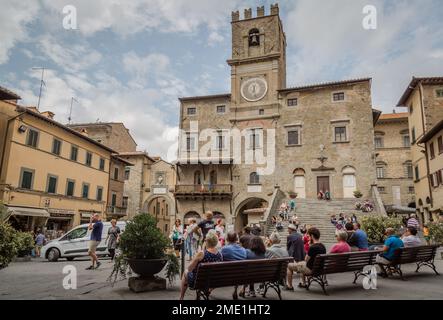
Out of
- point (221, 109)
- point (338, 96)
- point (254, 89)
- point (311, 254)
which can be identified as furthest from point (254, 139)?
point (311, 254)

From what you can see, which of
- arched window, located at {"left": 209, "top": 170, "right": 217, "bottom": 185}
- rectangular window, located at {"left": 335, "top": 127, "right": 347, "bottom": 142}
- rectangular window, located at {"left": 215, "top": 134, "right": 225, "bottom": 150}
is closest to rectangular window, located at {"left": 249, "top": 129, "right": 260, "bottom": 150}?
rectangular window, located at {"left": 215, "top": 134, "right": 225, "bottom": 150}

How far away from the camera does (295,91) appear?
3162 centimetres

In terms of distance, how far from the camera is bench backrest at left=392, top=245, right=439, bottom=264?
8.38 meters

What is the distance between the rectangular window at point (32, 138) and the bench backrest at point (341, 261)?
22.0 meters

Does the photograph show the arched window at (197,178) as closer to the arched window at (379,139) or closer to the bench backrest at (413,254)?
the arched window at (379,139)

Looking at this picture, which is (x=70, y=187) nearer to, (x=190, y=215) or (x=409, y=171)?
(x=190, y=215)

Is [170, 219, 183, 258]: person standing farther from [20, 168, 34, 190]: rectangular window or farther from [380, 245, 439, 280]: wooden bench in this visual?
[20, 168, 34, 190]: rectangular window

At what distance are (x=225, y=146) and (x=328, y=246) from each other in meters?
17.7

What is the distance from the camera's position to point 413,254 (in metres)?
8.70

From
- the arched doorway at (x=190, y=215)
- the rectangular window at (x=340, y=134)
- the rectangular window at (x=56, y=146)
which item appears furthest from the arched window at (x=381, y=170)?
the rectangular window at (x=56, y=146)

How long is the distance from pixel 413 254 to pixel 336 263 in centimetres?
303

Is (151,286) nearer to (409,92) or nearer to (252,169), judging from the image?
(252,169)

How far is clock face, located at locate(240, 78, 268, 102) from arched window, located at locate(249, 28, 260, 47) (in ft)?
12.6

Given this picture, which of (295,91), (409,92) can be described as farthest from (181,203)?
(409,92)
